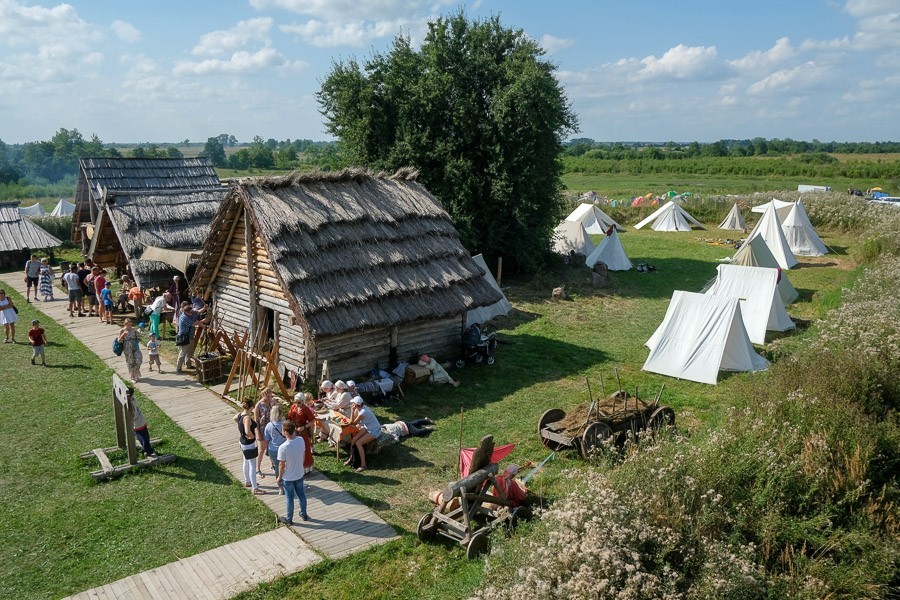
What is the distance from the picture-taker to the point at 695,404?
46.0 ft

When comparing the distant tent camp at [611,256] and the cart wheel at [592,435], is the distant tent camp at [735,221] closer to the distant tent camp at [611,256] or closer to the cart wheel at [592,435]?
the distant tent camp at [611,256]

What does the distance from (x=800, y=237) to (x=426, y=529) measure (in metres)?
30.2

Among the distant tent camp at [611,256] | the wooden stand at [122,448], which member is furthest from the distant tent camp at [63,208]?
the wooden stand at [122,448]

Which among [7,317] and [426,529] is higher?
[7,317]

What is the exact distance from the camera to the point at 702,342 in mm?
16000

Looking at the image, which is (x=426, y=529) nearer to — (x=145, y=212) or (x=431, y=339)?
(x=431, y=339)

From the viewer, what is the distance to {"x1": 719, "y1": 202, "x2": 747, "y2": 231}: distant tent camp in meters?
39.5

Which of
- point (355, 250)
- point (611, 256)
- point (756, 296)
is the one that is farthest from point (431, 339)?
point (611, 256)

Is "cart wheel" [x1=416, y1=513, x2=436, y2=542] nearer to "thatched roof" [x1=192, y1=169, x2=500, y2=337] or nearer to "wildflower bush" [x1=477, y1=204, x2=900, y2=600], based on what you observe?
"wildflower bush" [x1=477, y1=204, x2=900, y2=600]

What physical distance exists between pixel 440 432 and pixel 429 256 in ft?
17.0

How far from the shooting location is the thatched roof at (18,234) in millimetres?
27328

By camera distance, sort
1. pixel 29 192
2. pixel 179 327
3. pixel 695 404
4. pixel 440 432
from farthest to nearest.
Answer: pixel 29 192
pixel 179 327
pixel 695 404
pixel 440 432

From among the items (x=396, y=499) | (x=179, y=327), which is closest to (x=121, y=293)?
(x=179, y=327)

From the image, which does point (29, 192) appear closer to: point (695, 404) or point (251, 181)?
point (251, 181)
